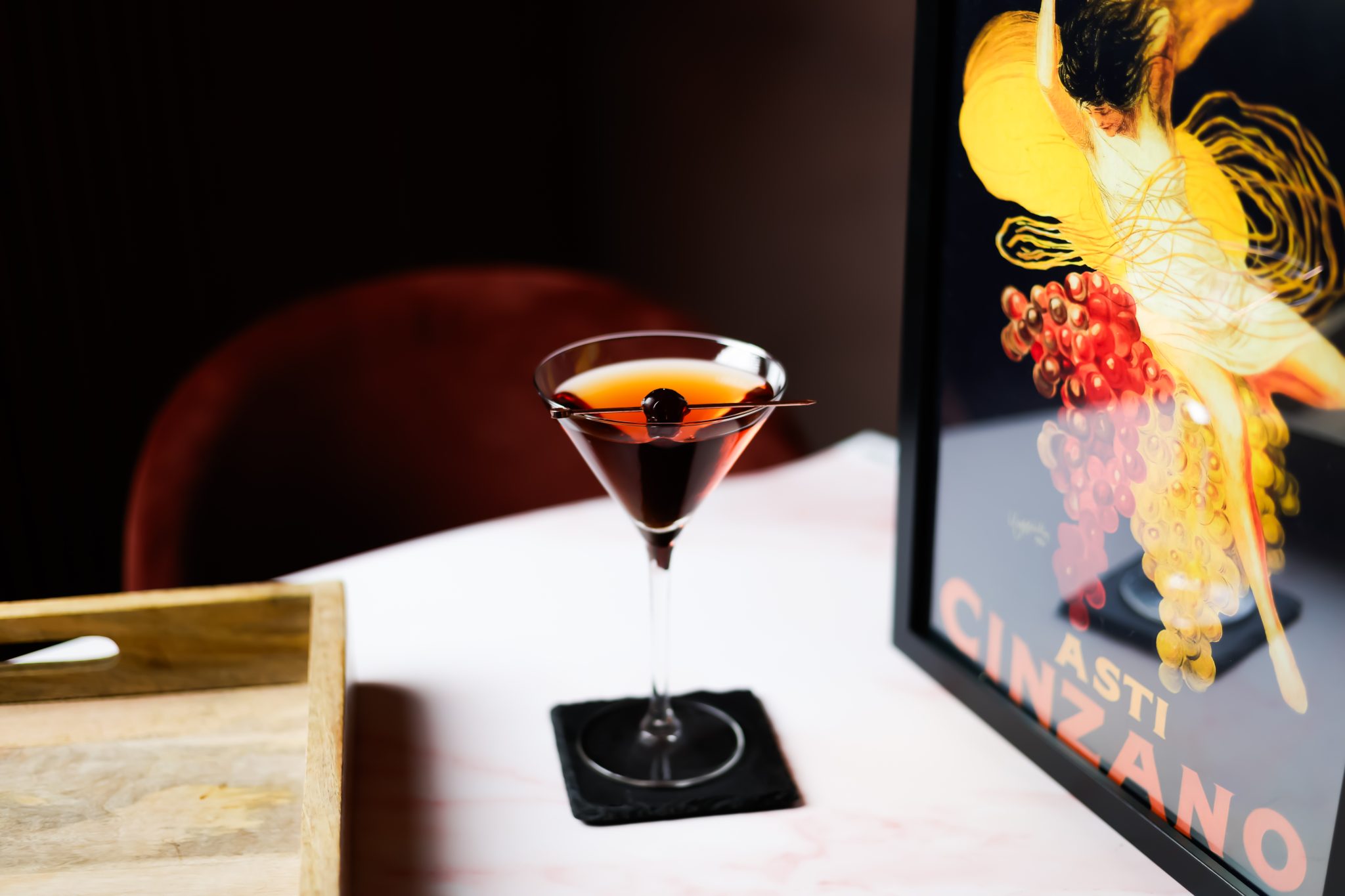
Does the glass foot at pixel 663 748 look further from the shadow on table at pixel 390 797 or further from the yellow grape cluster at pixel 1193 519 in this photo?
the yellow grape cluster at pixel 1193 519

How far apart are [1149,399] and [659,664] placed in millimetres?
282

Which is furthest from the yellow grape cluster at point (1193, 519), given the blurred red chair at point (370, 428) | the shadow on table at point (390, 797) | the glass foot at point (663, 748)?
the blurred red chair at point (370, 428)

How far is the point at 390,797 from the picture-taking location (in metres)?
0.62

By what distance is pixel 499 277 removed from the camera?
4.05 feet

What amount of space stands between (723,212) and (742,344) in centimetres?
130

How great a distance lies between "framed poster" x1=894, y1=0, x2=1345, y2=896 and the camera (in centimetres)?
45

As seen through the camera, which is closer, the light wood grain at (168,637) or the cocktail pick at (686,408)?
the cocktail pick at (686,408)

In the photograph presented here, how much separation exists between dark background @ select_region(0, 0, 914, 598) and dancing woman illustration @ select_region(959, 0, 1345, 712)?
3.27ft

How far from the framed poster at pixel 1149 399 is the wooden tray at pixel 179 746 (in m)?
0.36

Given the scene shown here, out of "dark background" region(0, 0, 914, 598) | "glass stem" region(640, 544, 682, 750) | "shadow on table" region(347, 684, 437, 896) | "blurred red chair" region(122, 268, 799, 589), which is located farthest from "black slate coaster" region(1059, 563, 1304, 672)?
"dark background" region(0, 0, 914, 598)

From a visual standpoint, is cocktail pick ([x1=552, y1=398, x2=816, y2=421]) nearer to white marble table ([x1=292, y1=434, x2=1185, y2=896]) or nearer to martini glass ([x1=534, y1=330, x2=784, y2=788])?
martini glass ([x1=534, y1=330, x2=784, y2=788])

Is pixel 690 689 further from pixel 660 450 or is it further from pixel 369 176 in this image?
pixel 369 176

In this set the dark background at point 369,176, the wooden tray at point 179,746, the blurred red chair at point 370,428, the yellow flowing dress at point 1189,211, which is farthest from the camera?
the dark background at point 369,176

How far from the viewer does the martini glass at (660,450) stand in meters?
0.57
